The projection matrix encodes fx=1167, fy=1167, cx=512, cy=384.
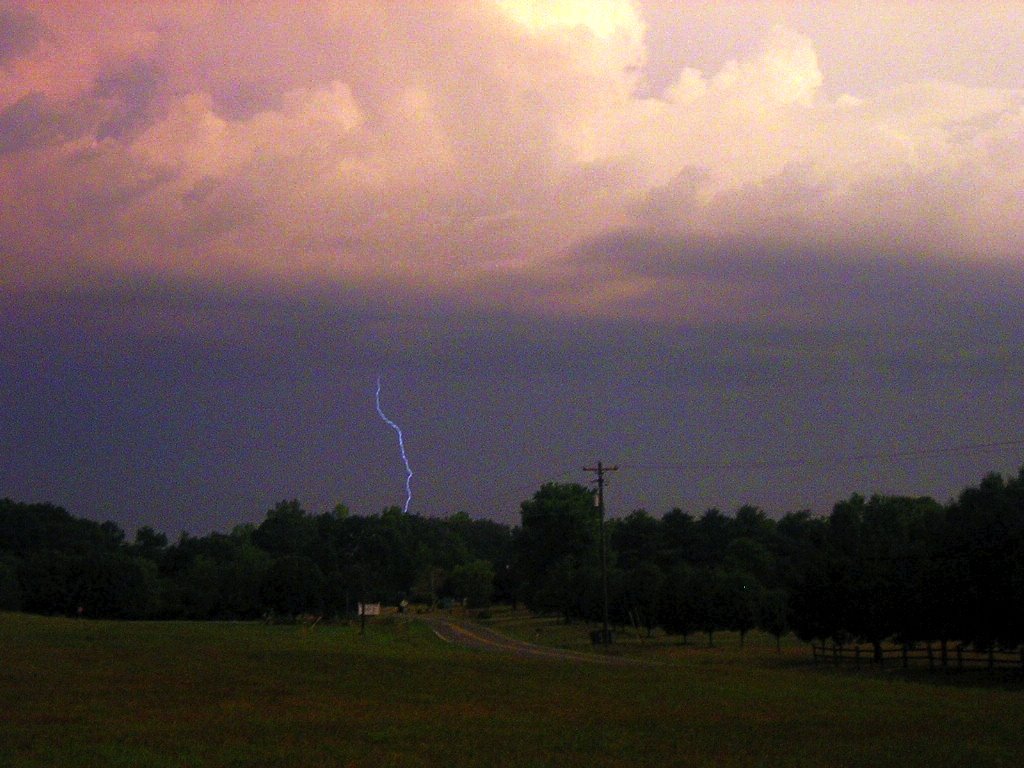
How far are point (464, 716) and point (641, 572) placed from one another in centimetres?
7542

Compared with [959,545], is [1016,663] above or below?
below

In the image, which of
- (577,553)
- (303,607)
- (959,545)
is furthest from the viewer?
(577,553)

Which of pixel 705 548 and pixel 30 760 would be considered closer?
pixel 30 760

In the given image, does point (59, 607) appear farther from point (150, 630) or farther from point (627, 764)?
point (627, 764)

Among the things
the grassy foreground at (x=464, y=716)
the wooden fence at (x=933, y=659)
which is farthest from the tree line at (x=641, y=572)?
the grassy foreground at (x=464, y=716)

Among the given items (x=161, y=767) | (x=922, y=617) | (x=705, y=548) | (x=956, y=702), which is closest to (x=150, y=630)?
(x=922, y=617)

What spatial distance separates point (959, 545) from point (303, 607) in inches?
2830

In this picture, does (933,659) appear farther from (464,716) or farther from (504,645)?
(464,716)

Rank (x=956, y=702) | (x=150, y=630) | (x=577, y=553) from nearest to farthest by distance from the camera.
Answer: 1. (x=956, y=702)
2. (x=150, y=630)
3. (x=577, y=553)

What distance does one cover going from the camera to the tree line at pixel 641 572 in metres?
53.9

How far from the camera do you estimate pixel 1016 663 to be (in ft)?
180

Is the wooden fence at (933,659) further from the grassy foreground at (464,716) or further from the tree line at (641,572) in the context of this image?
the grassy foreground at (464,716)

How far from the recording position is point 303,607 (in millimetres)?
111125

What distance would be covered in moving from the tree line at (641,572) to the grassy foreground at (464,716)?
32.3 ft
